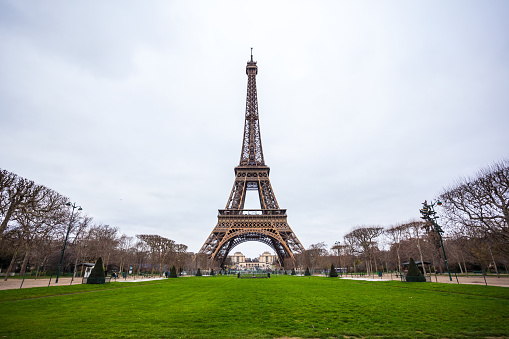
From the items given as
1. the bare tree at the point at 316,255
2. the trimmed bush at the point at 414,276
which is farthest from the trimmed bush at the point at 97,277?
the bare tree at the point at 316,255

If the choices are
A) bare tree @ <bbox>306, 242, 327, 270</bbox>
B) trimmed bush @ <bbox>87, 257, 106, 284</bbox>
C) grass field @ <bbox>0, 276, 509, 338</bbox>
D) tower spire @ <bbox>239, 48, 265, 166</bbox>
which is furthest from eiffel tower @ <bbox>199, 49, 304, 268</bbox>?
grass field @ <bbox>0, 276, 509, 338</bbox>

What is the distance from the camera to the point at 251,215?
5141 centimetres

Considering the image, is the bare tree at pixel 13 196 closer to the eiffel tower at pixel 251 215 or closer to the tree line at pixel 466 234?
the eiffel tower at pixel 251 215

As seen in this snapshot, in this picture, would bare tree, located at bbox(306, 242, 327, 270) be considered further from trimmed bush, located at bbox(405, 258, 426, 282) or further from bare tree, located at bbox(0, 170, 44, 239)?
bare tree, located at bbox(0, 170, 44, 239)

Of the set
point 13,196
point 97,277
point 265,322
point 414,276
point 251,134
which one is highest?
point 251,134

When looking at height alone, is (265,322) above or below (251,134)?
below

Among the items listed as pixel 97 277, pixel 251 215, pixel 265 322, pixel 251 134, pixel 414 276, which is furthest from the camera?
pixel 251 134

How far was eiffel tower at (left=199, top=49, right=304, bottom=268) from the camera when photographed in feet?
158

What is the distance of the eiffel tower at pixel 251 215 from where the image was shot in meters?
48.0

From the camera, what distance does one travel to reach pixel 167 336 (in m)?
6.19

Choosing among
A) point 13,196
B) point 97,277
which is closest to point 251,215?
point 97,277

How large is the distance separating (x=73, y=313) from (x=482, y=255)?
1941 inches

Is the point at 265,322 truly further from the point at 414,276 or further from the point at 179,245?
the point at 179,245

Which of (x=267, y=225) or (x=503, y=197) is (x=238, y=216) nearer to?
(x=267, y=225)
